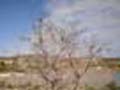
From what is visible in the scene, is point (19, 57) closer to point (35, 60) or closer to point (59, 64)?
point (35, 60)

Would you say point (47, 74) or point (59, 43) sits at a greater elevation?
point (59, 43)

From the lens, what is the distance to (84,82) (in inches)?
92.6

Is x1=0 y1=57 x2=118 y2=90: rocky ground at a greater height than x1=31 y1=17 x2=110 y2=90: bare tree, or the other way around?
x1=31 y1=17 x2=110 y2=90: bare tree

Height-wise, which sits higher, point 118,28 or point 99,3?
Result: point 99,3

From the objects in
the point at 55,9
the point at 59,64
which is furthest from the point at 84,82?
the point at 55,9

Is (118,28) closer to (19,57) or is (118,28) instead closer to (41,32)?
(41,32)

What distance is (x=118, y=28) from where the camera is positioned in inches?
95.2

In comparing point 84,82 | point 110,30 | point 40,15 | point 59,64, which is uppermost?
point 40,15

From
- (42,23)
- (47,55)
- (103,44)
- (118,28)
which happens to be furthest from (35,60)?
(118,28)

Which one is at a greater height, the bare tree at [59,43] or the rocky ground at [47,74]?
the bare tree at [59,43]

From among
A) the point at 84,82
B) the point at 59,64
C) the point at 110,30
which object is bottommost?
the point at 84,82

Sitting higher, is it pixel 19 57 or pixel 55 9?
pixel 55 9

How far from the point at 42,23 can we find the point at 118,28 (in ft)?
1.85

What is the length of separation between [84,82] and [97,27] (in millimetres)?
407
